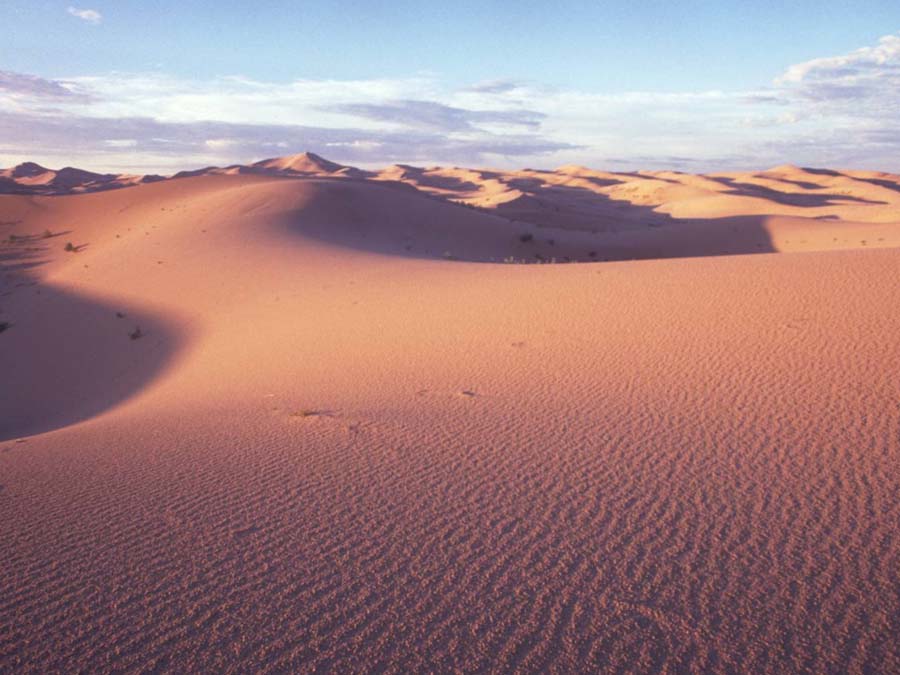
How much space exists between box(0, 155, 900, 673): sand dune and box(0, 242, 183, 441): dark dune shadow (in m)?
0.11

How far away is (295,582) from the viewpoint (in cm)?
357

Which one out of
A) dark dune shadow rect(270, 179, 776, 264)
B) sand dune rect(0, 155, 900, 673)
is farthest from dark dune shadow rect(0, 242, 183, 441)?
dark dune shadow rect(270, 179, 776, 264)

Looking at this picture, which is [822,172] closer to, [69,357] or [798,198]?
[798,198]

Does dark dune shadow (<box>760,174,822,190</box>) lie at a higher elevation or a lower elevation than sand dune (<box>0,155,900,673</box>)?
lower

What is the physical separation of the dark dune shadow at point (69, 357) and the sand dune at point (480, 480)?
4.2 inches

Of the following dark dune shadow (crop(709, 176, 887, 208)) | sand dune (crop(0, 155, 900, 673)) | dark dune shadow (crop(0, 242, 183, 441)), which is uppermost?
sand dune (crop(0, 155, 900, 673))

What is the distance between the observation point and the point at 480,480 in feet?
16.1

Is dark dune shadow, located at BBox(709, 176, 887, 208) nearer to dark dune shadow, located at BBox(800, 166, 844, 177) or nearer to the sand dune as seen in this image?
dark dune shadow, located at BBox(800, 166, 844, 177)

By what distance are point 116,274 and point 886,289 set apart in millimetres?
19271

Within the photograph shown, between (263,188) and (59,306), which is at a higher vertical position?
(263,188)

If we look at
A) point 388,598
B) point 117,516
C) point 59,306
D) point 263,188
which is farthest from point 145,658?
point 263,188

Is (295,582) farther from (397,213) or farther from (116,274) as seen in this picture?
(397,213)

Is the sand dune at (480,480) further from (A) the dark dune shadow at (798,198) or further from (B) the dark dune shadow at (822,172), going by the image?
(B) the dark dune shadow at (822,172)

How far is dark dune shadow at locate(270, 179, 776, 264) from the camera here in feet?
82.9
